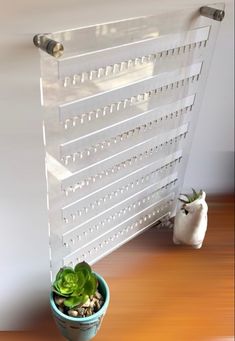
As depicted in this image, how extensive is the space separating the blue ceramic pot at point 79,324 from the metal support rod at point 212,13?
0.60 m

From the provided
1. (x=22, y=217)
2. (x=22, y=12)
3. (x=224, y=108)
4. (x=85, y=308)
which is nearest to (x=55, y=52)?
(x=22, y=12)

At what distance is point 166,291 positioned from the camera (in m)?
1.25

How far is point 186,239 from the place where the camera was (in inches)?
51.9

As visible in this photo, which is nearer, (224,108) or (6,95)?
(6,95)

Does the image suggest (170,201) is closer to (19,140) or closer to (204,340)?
(204,340)

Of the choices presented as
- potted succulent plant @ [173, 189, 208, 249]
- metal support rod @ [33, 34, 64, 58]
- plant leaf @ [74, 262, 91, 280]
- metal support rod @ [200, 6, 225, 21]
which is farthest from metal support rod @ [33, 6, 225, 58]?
potted succulent plant @ [173, 189, 208, 249]

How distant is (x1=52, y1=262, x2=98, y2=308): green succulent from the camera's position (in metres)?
1.03

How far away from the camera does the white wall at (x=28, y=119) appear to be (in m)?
0.76

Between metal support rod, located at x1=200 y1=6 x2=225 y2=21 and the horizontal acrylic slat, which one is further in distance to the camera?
metal support rod, located at x1=200 y1=6 x2=225 y2=21

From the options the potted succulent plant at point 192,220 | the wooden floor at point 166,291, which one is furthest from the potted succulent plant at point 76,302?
the potted succulent plant at point 192,220

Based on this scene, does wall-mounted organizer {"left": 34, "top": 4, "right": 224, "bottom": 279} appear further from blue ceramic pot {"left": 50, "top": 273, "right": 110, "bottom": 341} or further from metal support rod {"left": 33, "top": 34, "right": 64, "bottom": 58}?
blue ceramic pot {"left": 50, "top": 273, "right": 110, "bottom": 341}

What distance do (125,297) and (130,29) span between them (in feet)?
2.16

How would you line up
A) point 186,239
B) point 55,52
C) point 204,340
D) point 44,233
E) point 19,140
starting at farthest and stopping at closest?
point 186,239 < point 204,340 < point 44,233 < point 19,140 < point 55,52

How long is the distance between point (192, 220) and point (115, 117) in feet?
1.38
